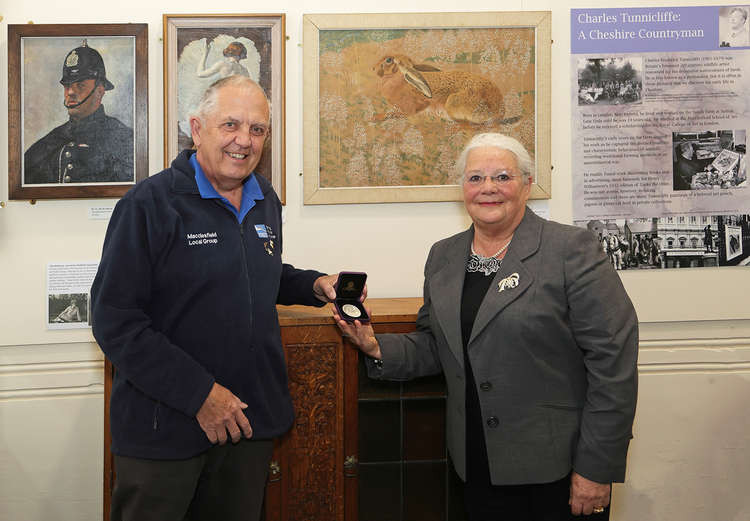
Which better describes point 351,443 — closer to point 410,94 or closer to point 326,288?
point 326,288

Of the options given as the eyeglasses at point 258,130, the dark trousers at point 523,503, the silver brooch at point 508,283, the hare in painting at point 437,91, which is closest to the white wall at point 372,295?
the hare in painting at point 437,91

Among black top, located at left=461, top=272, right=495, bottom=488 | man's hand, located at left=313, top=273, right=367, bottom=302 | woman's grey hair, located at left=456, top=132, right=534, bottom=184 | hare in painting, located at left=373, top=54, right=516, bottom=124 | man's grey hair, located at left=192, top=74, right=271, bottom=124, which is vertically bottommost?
black top, located at left=461, top=272, right=495, bottom=488

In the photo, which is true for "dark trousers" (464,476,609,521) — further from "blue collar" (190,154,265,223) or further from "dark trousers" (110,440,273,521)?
"blue collar" (190,154,265,223)

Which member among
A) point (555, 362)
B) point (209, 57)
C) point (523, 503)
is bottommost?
point (523, 503)

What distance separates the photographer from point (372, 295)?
2.88m

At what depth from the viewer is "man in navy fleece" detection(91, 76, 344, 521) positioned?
165 centimetres

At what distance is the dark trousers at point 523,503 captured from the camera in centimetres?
180

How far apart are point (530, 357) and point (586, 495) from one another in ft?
1.56

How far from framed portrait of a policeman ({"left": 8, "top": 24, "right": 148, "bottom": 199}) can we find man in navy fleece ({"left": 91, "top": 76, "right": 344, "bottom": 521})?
45.4 inches

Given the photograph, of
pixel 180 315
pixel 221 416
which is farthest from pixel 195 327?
pixel 221 416

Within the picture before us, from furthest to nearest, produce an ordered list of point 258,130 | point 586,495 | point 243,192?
point 243,192
point 258,130
point 586,495

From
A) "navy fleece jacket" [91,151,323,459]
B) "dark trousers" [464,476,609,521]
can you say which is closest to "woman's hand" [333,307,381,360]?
"navy fleece jacket" [91,151,323,459]

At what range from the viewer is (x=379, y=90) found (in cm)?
278

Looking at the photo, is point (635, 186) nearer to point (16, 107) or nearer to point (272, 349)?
point (272, 349)
